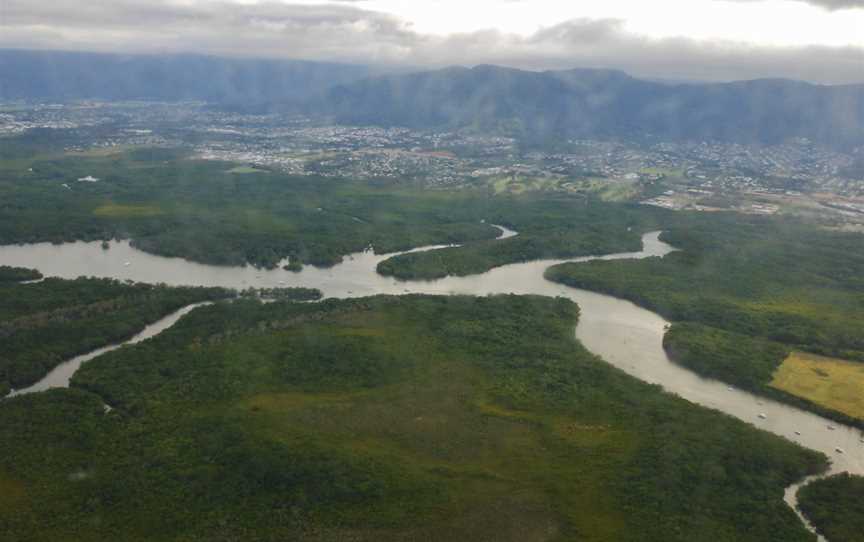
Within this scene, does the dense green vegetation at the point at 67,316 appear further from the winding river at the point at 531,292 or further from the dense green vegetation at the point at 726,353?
the dense green vegetation at the point at 726,353

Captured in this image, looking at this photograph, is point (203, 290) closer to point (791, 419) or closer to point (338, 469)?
point (338, 469)

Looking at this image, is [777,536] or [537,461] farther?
[537,461]

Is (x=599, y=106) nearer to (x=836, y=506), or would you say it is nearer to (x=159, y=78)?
(x=159, y=78)

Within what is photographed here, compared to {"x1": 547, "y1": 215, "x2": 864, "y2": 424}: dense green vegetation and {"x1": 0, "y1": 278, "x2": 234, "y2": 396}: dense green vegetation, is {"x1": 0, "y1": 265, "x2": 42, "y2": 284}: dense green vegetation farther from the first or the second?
{"x1": 547, "y1": 215, "x2": 864, "y2": 424}: dense green vegetation

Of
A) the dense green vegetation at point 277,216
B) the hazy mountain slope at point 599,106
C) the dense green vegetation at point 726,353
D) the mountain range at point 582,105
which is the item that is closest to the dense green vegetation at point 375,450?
the dense green vegetation at point 726,353

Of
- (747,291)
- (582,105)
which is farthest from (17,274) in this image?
(582,105)

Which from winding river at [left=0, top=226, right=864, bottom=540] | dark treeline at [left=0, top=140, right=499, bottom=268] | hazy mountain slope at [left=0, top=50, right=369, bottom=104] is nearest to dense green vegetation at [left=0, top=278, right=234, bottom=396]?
winding river at [left=0, top=226, right=864, bottom=540]

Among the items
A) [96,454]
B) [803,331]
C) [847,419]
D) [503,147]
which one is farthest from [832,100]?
[96,454]
